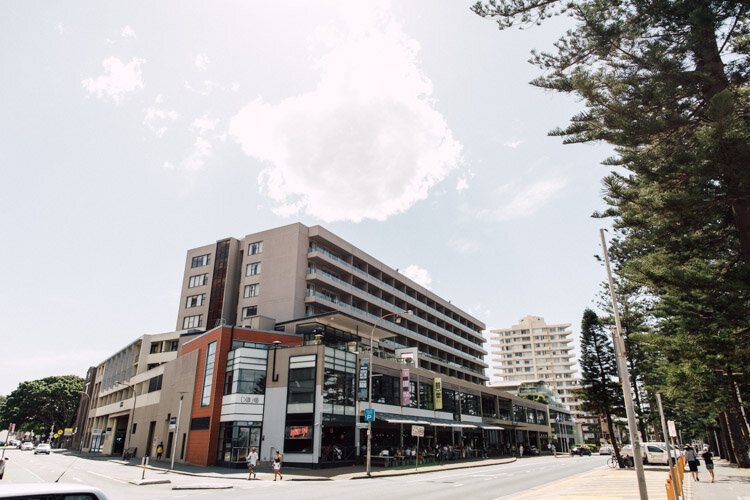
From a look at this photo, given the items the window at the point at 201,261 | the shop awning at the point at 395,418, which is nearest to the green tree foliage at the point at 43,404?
the window at the point at 201,261

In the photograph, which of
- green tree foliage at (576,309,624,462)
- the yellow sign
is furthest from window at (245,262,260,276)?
green tree foliage at (576,309,624,462)

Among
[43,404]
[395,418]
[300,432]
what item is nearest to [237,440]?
[300,432]

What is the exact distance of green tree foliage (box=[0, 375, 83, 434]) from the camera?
86.6 meters

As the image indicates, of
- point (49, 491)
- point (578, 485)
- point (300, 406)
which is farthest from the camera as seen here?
point (300, 406)

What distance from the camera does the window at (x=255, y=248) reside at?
184 ft

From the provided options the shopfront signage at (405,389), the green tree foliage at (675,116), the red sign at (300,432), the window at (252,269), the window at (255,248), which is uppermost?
the window at (255,248)

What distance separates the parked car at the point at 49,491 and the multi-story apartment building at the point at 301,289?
111ft

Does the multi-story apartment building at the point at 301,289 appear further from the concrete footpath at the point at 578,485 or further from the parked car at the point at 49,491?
the parked car at the point at 49,491

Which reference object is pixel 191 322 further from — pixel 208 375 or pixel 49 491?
pixel 49 491

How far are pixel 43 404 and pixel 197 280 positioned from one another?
5599cm

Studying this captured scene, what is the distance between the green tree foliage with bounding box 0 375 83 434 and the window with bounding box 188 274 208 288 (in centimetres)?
4954

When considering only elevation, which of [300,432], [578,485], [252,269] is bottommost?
[578,485]

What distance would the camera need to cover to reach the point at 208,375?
35.2 m

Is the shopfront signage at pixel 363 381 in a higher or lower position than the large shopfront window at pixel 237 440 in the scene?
higher
